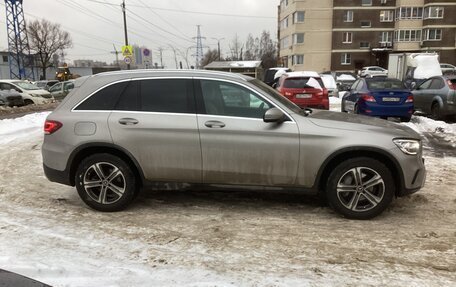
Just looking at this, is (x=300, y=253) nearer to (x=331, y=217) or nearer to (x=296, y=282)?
(x=296, y=282)

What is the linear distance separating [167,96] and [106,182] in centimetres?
130

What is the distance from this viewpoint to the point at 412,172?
4.65 meters

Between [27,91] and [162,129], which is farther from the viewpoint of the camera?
[27,91]

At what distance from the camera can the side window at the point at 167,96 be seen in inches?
196

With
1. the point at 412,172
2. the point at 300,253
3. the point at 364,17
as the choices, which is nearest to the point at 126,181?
the point at 300,253

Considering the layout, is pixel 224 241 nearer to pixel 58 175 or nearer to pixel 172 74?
pixel 172 74

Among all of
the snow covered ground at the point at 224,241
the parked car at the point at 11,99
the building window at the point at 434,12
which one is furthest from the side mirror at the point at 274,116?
the building window at the point at 434,12

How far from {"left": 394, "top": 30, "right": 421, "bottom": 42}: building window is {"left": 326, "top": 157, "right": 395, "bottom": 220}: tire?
61.4 m

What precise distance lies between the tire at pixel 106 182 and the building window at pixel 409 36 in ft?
204

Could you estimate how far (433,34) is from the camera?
58.2 meters

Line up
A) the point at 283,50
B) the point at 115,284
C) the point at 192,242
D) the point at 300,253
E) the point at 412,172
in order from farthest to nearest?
the point at 283,50, the point at 412,172, the point at 192,242, the point at 300,253, the point at 115,284

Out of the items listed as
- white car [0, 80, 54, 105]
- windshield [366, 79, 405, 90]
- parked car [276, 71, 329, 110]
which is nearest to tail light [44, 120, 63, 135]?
parked car [276, 71, 329, 110]

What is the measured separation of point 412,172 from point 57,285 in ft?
12.4

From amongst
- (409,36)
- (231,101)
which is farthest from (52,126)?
(409,36)
